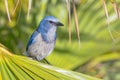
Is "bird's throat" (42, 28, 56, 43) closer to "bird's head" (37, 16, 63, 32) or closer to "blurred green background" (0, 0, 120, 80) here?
"bird's head" (37, 16, 63, 32)

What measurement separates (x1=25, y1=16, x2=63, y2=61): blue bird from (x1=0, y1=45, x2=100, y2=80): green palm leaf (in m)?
0.92

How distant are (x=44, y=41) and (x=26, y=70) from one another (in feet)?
3.30

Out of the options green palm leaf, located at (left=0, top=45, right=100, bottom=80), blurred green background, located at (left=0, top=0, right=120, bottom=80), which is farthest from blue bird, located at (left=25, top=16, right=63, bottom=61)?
green palm leaf, located at (left=0, top=45, right=100, bottom=80)

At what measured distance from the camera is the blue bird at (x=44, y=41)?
9.75ft

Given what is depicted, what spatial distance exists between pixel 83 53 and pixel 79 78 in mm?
1389

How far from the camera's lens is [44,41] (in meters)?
3.00

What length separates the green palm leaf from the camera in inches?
77.8

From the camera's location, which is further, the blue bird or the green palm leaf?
the blue bird

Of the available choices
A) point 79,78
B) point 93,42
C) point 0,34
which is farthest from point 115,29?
point 79,78

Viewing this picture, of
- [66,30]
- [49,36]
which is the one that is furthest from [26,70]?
[66,30]

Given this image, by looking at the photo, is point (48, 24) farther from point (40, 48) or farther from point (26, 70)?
point (26, 70)

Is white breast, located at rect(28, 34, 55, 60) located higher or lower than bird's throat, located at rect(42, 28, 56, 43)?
lower

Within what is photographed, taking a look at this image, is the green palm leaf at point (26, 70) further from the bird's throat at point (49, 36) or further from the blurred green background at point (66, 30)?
the blurred green background at point (66, 30)

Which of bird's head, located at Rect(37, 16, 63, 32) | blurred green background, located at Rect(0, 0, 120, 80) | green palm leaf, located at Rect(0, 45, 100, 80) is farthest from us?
blurred green background, located at Rect(0, 0, 120, 80)
